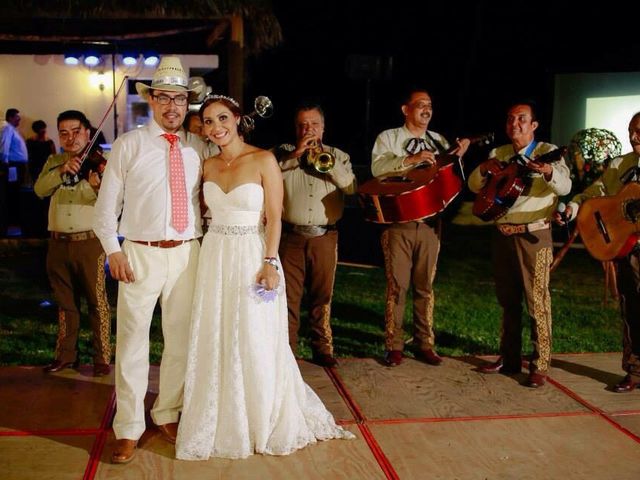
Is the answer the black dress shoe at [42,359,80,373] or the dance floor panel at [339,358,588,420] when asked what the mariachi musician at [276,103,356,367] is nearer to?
the dance floor panel at [339,358,588,420]

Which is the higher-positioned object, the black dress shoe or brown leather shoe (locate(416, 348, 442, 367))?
brown leather shoe (locate(416, 348, 442, 367))

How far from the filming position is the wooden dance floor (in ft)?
13.8

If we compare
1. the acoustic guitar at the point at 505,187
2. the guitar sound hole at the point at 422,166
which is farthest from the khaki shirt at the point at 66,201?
the acoustic guitar at the point at 505,187

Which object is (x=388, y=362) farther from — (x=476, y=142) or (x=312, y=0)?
(x=312, y=0)

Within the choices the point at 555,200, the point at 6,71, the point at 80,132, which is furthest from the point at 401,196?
the point at 6,71

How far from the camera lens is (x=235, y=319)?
4336 mm

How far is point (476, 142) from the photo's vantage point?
19.0 ft

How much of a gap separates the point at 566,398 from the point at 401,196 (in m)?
1.90

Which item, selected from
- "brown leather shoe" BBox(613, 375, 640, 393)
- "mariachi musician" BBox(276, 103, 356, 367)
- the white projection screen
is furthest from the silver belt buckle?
the white projection screen

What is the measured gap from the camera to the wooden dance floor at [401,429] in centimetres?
420

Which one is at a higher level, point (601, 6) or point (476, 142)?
point (601, 6)

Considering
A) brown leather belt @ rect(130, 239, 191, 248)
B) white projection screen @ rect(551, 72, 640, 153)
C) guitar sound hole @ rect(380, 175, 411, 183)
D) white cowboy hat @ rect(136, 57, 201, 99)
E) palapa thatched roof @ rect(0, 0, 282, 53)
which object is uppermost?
palapa thatched roof @ rect(0, 0, 282, 53)

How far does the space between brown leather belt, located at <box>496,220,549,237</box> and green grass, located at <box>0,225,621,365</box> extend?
5.04 feet

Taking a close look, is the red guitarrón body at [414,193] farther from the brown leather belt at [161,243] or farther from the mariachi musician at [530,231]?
the brown leather belt at [161,243]
